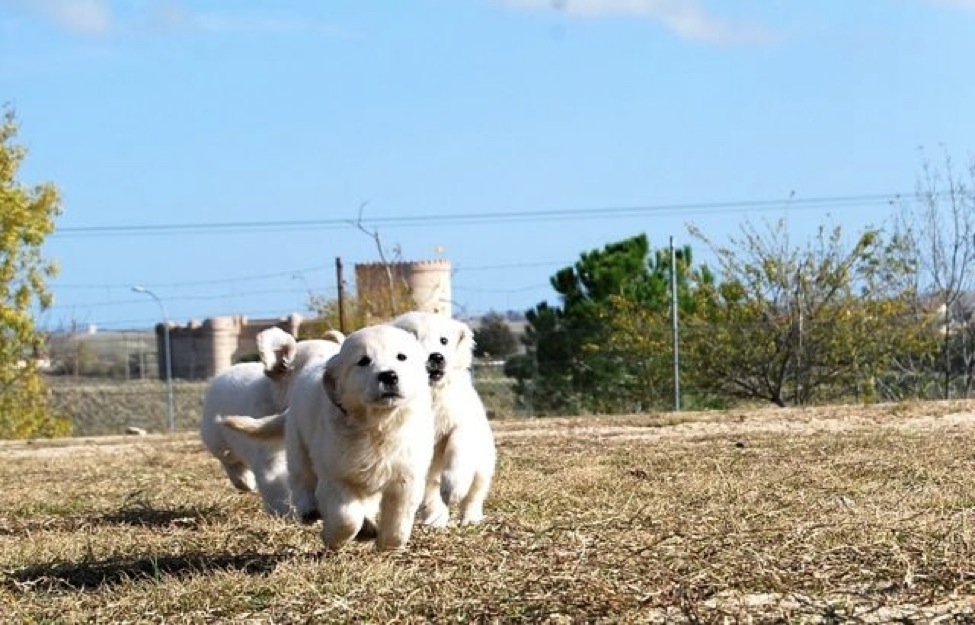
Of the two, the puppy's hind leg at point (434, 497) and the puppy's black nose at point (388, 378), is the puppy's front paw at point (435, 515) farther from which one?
the puppy's black nose at point (388, 378)

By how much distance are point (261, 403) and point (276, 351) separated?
0.57m

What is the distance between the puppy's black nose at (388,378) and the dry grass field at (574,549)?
29.5 inches

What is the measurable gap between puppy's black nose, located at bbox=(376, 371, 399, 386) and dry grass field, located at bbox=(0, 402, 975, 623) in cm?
75

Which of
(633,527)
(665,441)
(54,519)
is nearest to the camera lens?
(633,527)

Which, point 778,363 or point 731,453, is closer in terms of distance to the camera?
point 731,453

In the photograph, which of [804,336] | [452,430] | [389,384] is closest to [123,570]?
[389,384]

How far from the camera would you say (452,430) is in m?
9.02

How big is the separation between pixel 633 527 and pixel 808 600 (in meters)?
2.33

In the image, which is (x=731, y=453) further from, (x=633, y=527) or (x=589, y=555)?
(x=589, y=555)

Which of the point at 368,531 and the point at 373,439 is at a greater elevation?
the point at 373,439

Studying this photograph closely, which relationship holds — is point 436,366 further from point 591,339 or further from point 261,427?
point 591,339

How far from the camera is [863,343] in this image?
91.8 feet

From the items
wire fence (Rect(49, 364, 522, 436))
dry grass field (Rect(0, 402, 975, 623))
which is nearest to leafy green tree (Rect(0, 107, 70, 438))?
wire fence (Rect(49, 364, 522, 436))

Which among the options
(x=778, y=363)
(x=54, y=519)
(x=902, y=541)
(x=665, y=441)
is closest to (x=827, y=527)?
(x=902, y=541)
